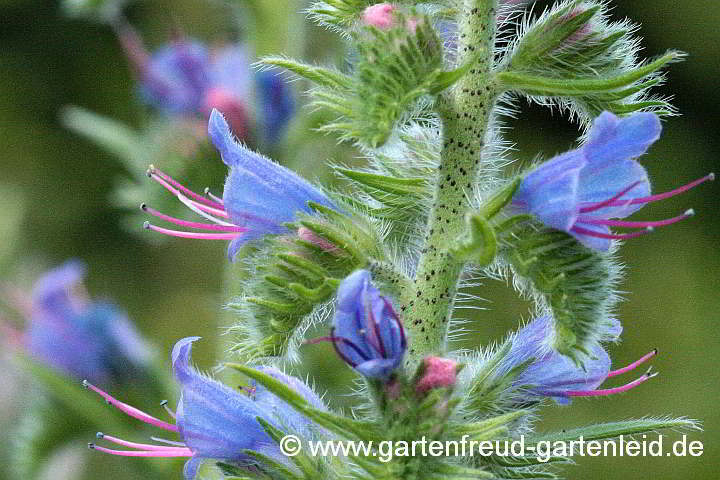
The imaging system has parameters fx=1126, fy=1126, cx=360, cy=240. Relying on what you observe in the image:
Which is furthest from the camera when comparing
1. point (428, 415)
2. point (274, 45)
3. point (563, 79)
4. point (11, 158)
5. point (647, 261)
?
point (11, 158)

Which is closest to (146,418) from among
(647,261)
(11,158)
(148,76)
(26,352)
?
(26,352)

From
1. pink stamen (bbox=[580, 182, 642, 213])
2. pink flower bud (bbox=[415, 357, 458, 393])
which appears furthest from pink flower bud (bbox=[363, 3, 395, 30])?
pink flower bud (bbox=[415, 357, 458, 393])

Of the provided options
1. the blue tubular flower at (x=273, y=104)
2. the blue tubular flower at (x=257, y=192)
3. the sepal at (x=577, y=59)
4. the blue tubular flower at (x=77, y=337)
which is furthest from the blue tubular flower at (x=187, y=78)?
the sepal at (x=577, y=59)

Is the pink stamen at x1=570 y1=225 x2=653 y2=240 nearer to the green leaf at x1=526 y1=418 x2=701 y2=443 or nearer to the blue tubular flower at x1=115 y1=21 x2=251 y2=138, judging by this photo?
the green leaf at x1=526 y1=418 x2=701 y2=443

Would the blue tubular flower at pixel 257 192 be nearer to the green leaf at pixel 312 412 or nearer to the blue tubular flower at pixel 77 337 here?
the green leaf at pixel 312 412

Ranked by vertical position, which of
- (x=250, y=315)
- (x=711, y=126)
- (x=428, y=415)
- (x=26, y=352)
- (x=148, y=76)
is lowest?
(x=428, y=415)

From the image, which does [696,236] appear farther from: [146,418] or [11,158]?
[146,418]
